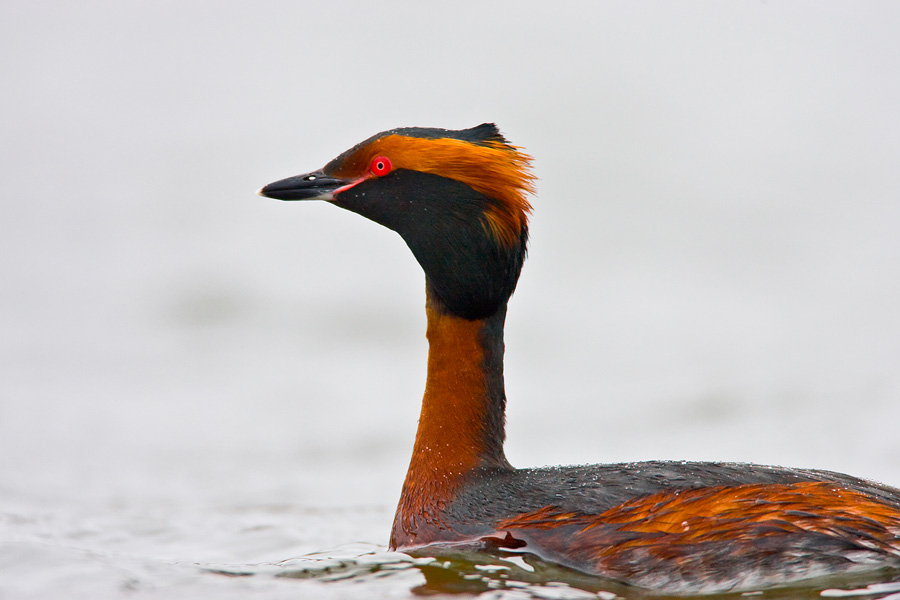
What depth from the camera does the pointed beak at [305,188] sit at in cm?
711

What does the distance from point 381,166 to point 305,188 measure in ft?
1.54

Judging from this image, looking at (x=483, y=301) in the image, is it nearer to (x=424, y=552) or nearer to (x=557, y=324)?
(x=424, y=552)

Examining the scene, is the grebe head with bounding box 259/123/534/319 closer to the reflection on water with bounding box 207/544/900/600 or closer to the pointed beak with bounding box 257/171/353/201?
the pointed beak with bounding box 257/171/353/201

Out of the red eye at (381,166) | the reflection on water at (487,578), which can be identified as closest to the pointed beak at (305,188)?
the red eye at (381,166)

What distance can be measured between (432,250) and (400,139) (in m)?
0.63

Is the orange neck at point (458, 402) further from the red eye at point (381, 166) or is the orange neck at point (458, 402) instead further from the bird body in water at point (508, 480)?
the red eye at point (381, 166)

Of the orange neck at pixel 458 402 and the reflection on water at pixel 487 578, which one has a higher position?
the orange neck at pixel 458 402

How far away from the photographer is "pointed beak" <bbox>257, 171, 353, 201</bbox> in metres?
7.11

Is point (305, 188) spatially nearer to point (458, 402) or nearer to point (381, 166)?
point (381, 166)

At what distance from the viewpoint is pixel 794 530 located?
5.98 m

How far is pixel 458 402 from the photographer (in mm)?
7223

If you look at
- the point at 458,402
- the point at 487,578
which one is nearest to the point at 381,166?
the point at 458,402

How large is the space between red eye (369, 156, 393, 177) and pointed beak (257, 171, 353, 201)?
180 mm

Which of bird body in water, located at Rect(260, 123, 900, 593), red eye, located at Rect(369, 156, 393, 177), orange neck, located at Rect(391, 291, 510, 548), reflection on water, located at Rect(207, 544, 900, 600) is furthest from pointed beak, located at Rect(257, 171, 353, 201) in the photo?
reflection on water, located at Rect(207, 544, 900, 600)
